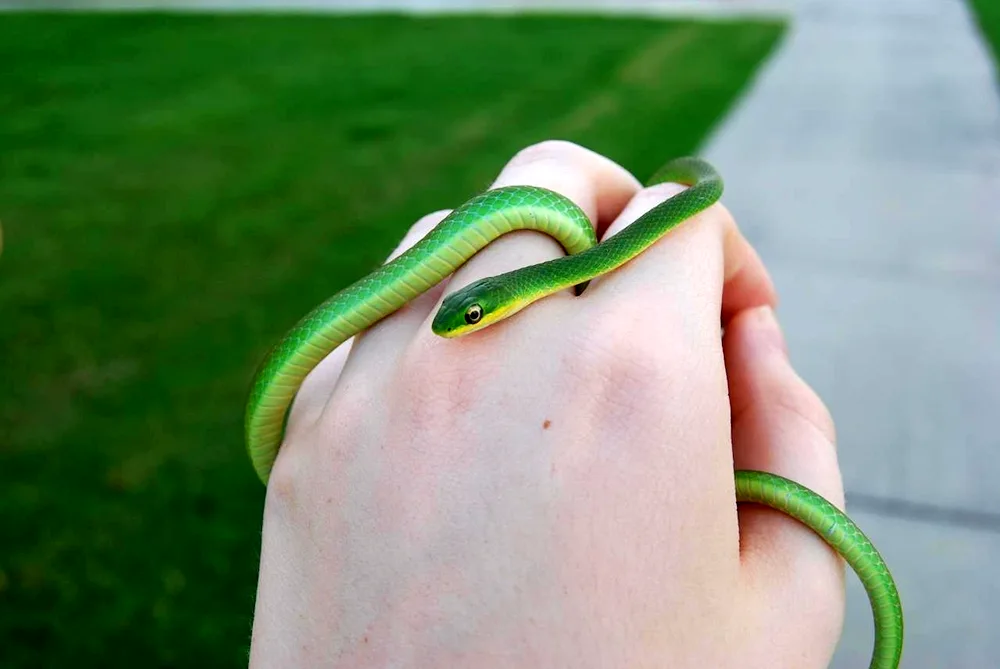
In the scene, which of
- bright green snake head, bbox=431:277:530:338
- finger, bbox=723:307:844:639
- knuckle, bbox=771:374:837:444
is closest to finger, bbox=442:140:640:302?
bright green snake head, bbox=431:277:530:338

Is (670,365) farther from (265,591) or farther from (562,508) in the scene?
(265,591)

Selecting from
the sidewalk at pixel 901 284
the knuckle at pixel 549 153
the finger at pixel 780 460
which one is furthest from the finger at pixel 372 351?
the sidewalk at pixel 901 284

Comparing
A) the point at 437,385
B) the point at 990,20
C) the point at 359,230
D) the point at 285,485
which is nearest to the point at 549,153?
the point at 437,385

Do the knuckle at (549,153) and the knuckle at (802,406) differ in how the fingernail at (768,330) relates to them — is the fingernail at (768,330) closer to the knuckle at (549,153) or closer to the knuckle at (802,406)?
the knuckle at (802,406)

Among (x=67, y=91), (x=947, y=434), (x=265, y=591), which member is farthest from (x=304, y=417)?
(x=67, y=91)

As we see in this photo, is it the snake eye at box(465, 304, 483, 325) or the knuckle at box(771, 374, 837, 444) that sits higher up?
the snake eye at box(465, 304, 483, 325)

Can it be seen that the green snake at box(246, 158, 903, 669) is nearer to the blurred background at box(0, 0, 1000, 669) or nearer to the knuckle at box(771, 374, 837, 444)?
the knuckle at box(771, 374, 837, 444)

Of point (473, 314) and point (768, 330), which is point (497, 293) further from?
point (768, 330)
